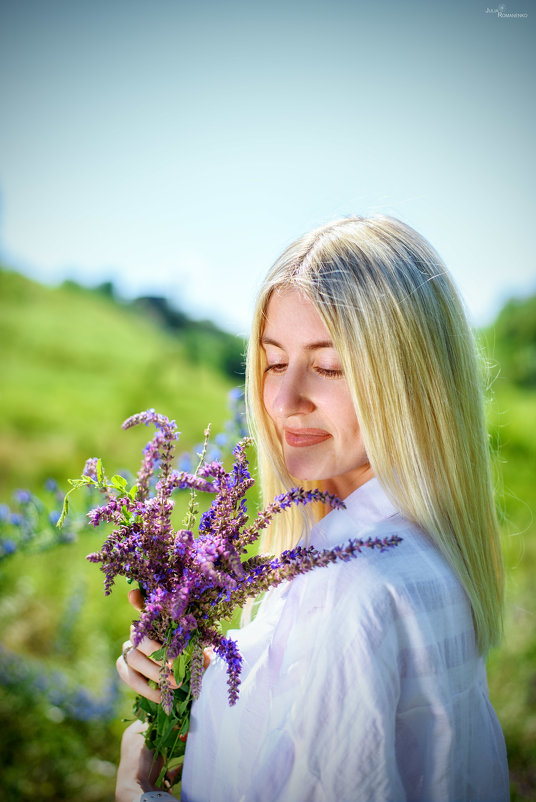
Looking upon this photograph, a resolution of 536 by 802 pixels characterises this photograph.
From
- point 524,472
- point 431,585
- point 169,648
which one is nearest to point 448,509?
point 431,585

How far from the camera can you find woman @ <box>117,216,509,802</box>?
1150mm

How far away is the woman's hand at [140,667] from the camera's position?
1306mm

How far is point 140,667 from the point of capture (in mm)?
1360

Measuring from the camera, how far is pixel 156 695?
1371 millimetres

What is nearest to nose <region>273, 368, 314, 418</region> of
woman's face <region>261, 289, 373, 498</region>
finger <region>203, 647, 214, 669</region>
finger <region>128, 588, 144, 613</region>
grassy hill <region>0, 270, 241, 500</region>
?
woman's face <region>261, 289, 373, 498</region>

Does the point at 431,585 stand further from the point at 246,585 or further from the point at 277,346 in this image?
the point at 277,346

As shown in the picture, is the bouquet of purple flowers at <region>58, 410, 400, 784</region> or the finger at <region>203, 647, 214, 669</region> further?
the finger at <region>203, 647, 214, 669</region>

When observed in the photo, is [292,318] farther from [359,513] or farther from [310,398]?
[359,513]

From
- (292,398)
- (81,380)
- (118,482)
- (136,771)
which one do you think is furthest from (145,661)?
(81,380)

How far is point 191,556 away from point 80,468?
7.13m

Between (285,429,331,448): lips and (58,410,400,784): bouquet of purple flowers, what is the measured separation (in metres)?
0.26

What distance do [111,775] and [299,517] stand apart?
2940 mm

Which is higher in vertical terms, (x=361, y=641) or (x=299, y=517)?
(x=299, y=517)

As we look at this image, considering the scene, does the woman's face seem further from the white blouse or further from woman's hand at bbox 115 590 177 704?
woman's hand at bbox 115 590 177 704
